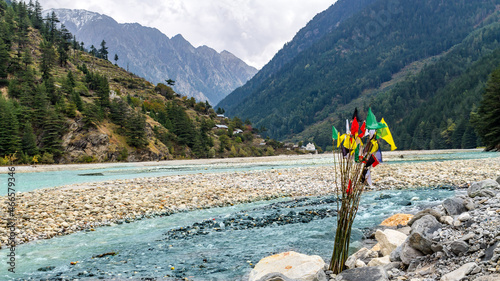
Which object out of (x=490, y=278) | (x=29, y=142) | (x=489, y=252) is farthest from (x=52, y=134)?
(x=490, y=278)

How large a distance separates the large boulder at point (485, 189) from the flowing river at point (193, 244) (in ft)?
10.9

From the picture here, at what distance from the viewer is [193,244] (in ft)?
32.2

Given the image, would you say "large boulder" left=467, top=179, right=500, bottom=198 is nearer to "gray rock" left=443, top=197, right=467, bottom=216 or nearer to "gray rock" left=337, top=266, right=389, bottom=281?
"gray rock" left=443, top=197, right=467, bottom=216

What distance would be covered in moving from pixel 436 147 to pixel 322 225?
127422 mm

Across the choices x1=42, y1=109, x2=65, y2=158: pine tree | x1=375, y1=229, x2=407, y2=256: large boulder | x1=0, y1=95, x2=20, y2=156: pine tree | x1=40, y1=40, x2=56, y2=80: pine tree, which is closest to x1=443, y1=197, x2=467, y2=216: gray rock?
x1=375, y1=229, x2=407, y2=256: large boulder

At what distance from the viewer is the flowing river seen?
7645 millimetres

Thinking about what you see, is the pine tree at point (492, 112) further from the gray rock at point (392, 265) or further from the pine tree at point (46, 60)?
the pine tree at point (46, 60)

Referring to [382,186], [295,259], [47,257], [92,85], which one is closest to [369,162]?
[295,259]

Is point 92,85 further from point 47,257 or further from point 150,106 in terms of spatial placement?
point 47,257

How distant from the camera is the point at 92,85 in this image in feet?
265

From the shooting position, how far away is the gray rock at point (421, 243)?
580cm

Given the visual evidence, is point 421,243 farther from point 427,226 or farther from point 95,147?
point 95,147

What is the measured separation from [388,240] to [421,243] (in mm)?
1656

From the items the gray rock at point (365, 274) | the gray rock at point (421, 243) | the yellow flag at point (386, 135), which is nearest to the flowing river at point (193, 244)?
the gray rock at point (365, 274)
